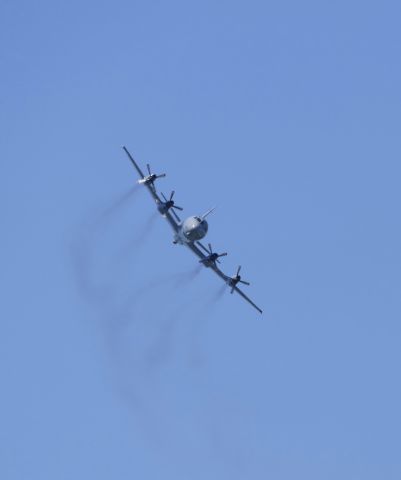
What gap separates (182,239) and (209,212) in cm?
467

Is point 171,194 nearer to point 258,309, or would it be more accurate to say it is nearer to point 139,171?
point 139,171

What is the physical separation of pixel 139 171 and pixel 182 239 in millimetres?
9994

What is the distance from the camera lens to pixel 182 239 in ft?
522

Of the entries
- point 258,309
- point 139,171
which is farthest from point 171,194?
point 258,309

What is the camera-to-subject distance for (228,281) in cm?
16525

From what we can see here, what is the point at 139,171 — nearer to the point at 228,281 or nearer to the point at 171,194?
the point at 171,194

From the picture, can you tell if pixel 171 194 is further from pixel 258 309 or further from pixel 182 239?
pixel 258 309

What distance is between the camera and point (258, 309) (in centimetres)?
16700

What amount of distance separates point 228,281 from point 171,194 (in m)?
12.9

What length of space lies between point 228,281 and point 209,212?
11.5m

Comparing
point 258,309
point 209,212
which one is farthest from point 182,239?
point 258,309

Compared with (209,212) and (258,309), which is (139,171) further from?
(258,309)

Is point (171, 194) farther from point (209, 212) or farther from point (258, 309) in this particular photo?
point (258, 309)

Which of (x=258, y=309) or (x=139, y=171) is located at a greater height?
(x=139, y=171)
